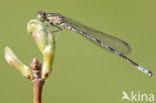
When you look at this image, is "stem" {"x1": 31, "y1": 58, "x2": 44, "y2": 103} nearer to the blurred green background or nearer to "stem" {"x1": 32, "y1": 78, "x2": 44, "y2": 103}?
"stem" {"x1": 32, "y1": 78, "x2": 44, "y2": 103}

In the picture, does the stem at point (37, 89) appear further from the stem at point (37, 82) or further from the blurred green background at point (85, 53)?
the blurred green background at point (85, 53)

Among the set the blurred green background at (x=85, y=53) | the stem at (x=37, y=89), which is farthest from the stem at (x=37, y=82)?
the blurred green background at (x=85, y=53)

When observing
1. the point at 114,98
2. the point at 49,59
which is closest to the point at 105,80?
the point at 114,98

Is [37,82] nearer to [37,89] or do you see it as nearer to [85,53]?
[37,89]

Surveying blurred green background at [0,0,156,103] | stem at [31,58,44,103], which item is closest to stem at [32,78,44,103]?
stem at [31,58,44,103]

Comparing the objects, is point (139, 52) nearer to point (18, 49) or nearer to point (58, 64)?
point (58, 64)

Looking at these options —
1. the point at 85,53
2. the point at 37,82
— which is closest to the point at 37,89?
the point at 37,82

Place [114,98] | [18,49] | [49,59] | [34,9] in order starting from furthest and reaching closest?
[34,9] → [18,49] → [114,98] → [49,59]
